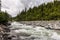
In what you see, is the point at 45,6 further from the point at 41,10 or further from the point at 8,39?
the point at 8,39

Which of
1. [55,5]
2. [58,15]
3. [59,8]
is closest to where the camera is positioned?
[58,15]

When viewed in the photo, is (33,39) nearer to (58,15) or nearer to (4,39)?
(4,39)

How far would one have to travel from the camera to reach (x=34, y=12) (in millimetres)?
152250

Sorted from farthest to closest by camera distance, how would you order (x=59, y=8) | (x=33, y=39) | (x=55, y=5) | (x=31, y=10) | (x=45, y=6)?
(x=31, y=10), (x=45, y=6), (x=55, y=5), (x=59, y=8), (x=33, y=39)

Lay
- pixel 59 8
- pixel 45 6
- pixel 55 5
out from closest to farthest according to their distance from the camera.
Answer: pixel 59 8 < pixel 55 5 < pixel 45 6

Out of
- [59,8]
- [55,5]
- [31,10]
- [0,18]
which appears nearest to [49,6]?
[55,5]

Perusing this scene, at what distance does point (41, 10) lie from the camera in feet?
470

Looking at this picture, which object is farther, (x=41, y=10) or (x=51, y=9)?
(x=41, y=10)

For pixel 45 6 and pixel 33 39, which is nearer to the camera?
pixel 33 39

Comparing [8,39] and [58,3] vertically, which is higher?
[58,3]

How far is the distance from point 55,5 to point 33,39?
10506cm

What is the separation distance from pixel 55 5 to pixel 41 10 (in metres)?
14.0

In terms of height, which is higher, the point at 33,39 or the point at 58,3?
the point at 58,3

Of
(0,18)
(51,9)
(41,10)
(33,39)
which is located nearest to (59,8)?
(51,9)
